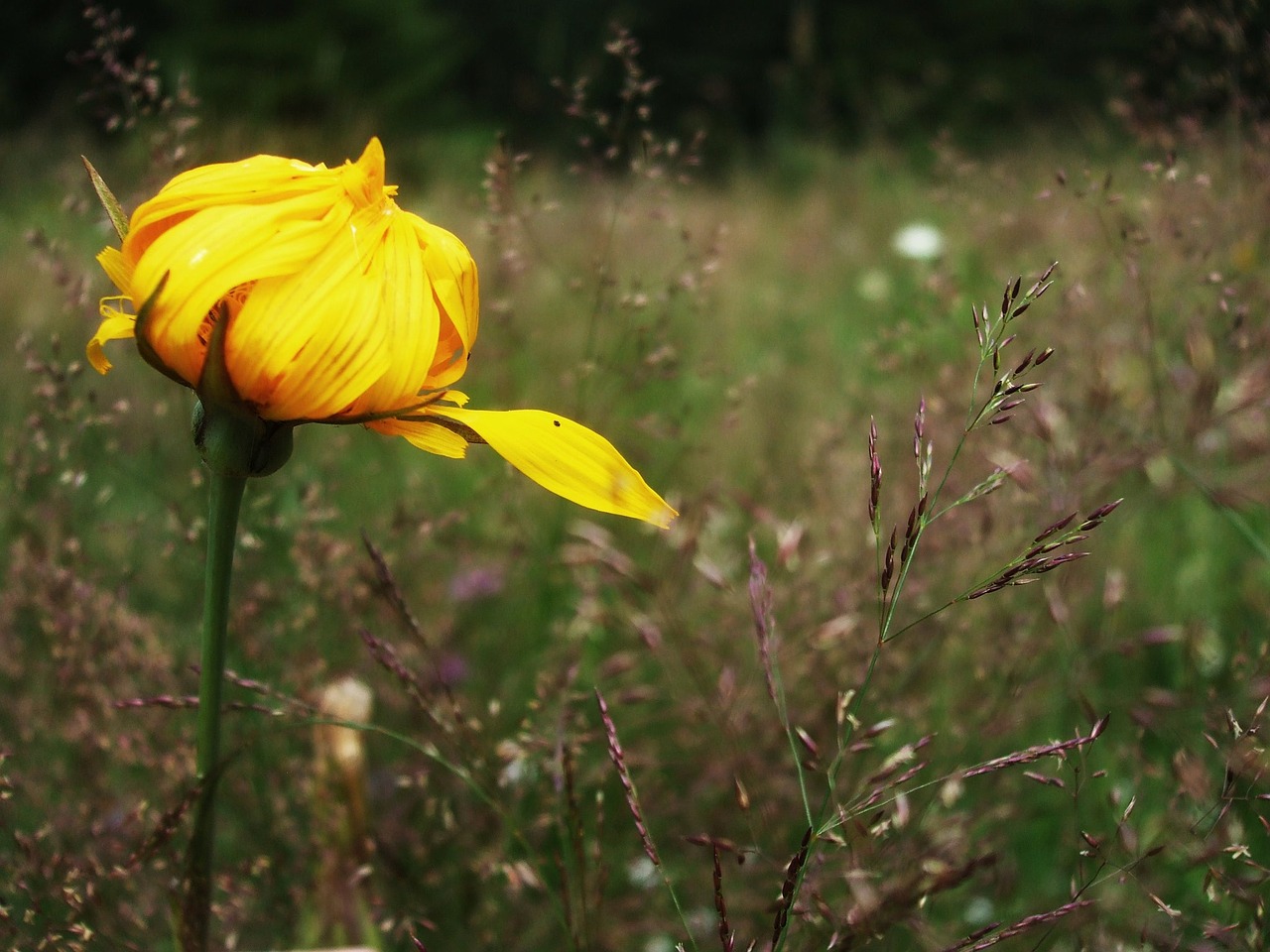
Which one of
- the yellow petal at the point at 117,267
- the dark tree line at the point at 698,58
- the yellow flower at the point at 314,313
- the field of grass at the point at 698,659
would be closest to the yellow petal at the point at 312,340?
the yellow flower at the point at 314,313

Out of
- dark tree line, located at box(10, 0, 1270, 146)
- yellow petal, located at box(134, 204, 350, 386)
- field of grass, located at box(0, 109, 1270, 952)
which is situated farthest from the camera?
dark tree line, located at box(10, 0, 1270, 146)

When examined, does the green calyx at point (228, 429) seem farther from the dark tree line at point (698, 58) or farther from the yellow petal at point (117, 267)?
the dark tree line at point (698, 58)

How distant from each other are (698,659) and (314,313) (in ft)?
3.21

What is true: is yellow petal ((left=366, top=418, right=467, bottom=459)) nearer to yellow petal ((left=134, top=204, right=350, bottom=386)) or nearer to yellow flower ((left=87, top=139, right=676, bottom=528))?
yellow flower ((left=87, top=139, right=676, bottom=528))

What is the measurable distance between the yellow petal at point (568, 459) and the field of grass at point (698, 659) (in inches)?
7.3

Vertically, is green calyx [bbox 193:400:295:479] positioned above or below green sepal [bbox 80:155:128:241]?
below

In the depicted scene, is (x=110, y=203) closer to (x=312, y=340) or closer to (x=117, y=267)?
(x=117, y=267)

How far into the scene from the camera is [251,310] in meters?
0.64

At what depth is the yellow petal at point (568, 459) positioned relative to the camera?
0.65 metres

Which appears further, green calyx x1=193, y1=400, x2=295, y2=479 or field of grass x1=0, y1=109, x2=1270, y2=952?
field of grass x1=0, y1=109, x2=1270, y2=952

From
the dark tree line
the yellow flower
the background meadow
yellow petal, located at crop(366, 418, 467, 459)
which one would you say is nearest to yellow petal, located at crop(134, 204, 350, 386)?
the yellow flower

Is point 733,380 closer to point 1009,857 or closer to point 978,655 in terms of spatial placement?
point 978,655

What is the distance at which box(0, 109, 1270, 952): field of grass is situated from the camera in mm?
929

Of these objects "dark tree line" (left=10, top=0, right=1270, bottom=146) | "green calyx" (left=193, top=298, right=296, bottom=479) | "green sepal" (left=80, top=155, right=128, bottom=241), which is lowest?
"dark tree line" (left=10, top=0, right=1270, bottom=146)
